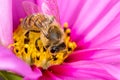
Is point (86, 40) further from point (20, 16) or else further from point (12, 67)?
point (12, 67)

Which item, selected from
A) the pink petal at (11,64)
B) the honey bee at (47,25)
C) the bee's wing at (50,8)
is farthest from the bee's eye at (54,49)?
the pink petal at (11,64)

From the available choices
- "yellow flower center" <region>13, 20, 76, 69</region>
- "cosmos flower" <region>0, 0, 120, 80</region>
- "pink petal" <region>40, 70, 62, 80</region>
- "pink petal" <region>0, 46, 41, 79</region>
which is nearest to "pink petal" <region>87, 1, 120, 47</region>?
"cosmos flower" <region>0, 0, 120, 80</region>

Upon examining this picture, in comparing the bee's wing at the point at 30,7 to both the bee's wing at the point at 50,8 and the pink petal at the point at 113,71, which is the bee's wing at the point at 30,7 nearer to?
the bee's wing at the point at 50,8

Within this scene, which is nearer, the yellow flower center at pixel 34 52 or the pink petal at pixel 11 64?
the pink petal at pixel 11 64

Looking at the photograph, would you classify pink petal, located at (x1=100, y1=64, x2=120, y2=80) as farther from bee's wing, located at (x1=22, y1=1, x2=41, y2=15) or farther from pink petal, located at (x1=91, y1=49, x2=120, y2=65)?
bee's wing, located at (x1=22, y1=1, x2=41, y2=15)

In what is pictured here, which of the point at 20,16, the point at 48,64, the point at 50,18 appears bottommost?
the point at 48,64

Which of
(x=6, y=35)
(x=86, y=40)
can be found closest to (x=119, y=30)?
(x=86, y=40)
